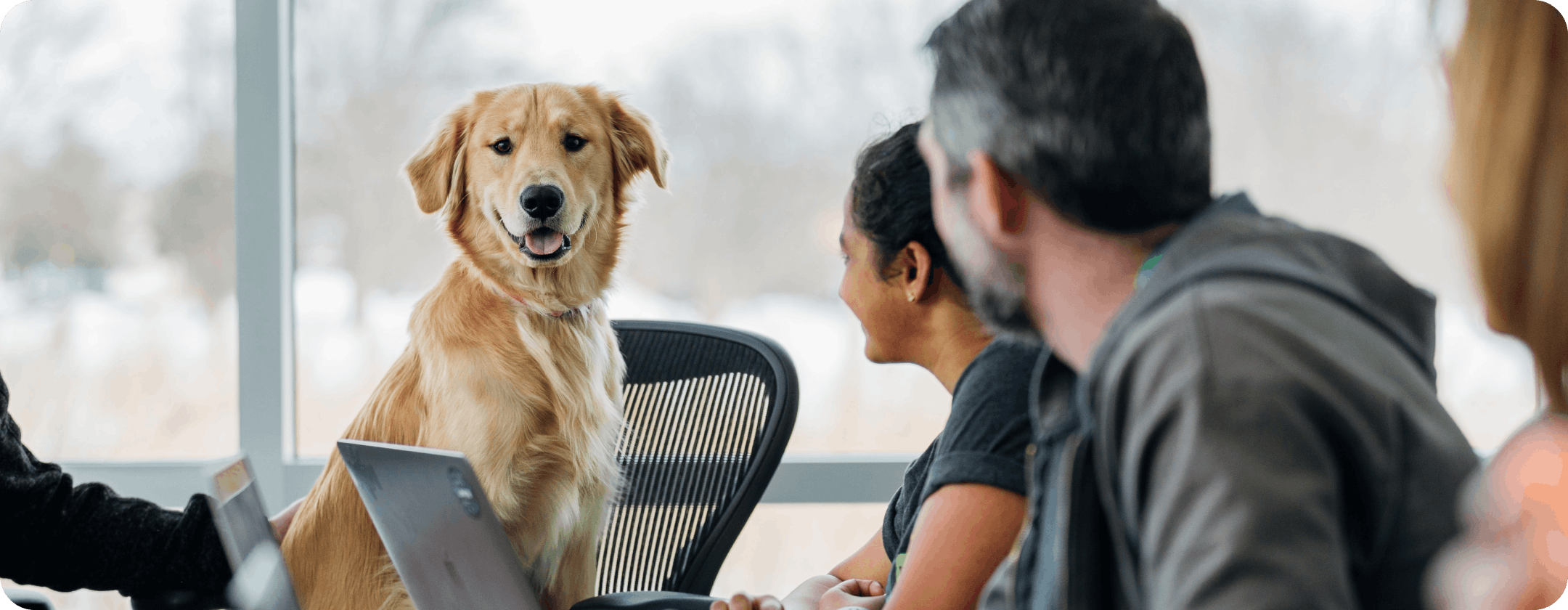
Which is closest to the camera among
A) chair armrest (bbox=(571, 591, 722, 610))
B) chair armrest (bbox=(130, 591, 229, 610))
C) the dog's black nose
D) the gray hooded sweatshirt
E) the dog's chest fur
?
the gray hooded sweatshirt

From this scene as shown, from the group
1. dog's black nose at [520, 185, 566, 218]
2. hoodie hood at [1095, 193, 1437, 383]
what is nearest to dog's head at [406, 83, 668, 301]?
dog's black nose at [520, 185, 566, 218]

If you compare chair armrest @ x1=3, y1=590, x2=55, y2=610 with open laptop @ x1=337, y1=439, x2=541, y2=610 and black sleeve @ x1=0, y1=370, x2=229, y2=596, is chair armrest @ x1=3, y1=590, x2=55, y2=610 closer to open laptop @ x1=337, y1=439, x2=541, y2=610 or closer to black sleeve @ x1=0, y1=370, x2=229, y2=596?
black sleeve @ x1=0, y1=370, x2=229, y2=596

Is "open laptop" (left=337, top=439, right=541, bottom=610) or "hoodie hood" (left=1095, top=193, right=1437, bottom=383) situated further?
"open laptop" (left=337, top=439, right=541, bottom=610)

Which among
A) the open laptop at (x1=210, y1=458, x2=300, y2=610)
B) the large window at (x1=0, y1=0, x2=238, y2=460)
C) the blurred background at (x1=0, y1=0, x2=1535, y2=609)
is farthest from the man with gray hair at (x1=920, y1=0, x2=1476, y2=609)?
the large window at (x1=0, y1=0, x2=238, y2=460)

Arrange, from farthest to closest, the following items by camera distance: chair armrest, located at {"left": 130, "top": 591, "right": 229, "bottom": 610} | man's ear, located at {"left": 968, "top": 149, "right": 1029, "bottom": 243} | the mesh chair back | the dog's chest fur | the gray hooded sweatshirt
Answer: the mesh chair back, the dog's chest fur, chair armrest, located at {"left": 130, "top": 591, "right": 229, "bottom": 610}, man's ear, located at {"left": 968, "top": 149, "right": 1029, "bottom": 243}, the gray hooded sweatshirt

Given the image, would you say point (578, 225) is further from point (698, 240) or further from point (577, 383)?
point (698, 240)

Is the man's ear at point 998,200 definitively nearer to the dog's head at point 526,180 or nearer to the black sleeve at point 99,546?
the dog's head at point 526,180

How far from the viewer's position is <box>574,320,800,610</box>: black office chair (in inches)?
56.7

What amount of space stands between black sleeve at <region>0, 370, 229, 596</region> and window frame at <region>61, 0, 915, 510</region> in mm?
1180

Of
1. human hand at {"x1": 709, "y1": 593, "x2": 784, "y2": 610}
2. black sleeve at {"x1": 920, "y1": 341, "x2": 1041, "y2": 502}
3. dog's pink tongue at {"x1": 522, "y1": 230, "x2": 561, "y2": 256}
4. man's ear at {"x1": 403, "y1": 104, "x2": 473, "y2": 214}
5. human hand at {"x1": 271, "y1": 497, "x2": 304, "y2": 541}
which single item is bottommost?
human hand at {"x1": 271, "y1": 497, "x2": 304, "y2": 541}

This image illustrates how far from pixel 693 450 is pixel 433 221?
1.11m

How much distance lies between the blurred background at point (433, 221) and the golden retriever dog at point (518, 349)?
2.78 ft

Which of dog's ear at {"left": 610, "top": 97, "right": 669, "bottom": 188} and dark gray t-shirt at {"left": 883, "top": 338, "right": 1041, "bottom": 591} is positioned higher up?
dog's ear at {"left": 610, "top": 97, "right": 669, "bottom": 188}

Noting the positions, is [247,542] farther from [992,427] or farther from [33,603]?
[992,427]
